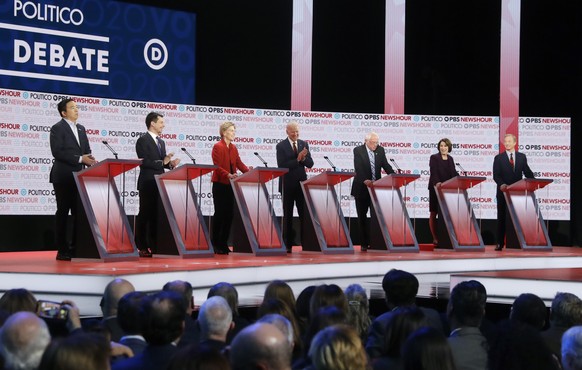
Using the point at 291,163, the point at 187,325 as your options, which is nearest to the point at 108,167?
the point at 291,163

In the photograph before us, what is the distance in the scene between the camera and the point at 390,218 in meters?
10.8

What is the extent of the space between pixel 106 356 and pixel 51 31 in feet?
28.8

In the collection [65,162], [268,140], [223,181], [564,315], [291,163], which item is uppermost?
[268,140]

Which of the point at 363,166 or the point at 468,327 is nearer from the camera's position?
the point at 468,327

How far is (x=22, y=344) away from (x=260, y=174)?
6.82m

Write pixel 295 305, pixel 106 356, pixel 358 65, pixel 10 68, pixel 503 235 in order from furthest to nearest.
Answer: pixel 358 65
pixel 503 235
pixel 10 68
pixel 295 305
pixel 106 356

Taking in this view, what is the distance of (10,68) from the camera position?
399 inches

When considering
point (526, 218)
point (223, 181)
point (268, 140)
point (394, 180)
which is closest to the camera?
point (223, 181)

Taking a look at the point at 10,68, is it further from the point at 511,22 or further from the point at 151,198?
the point at 511,22

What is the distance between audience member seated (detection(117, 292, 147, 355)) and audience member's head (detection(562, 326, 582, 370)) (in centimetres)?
160

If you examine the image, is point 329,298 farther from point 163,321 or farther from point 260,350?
point 260,350

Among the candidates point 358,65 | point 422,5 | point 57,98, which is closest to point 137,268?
point 57,98

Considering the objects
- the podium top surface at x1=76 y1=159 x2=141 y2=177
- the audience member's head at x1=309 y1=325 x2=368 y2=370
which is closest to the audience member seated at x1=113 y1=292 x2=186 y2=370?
the audience member's head at x1=309 y1=325 x2=368 y2=370

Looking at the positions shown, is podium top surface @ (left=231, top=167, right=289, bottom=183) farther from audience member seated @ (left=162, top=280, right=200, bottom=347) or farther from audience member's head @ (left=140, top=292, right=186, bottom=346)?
audience member's head @ (left=140, top=292, right=186, bottom=346)
